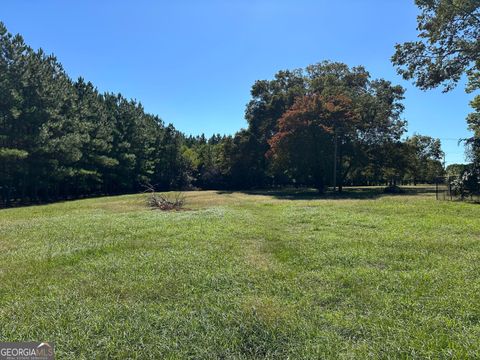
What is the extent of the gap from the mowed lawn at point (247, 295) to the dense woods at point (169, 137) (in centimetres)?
1985

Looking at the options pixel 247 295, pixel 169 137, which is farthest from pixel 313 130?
pixel 169 137

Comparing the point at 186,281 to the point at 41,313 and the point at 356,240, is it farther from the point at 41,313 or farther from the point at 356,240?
the point at 356,240

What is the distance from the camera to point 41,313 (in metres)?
4.15

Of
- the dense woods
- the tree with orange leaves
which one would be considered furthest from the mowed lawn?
the tree with orange leaves

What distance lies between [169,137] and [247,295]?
176ft

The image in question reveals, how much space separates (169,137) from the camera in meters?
56.3

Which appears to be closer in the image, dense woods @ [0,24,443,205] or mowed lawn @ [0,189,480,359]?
mowed lawn @ [0,189,480,359]

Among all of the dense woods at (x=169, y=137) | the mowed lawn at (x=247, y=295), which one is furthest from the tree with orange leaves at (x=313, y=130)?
the mowed lawn at (x=247, y=295)

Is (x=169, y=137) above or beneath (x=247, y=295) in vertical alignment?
above

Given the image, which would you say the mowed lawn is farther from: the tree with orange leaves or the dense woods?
the tree with orange leaves

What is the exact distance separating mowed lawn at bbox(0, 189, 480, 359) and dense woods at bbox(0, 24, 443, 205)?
1985 cm

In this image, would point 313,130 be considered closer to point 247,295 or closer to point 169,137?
point 247,295

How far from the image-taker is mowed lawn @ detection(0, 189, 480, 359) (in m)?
3.37

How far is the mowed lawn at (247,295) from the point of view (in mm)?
3369
